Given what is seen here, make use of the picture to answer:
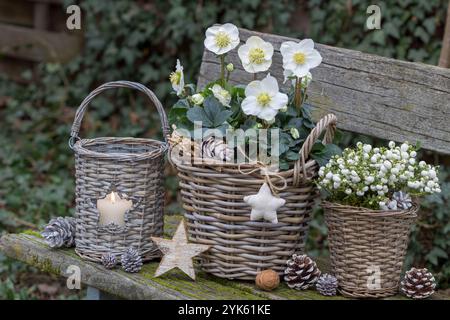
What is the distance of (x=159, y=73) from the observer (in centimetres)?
450

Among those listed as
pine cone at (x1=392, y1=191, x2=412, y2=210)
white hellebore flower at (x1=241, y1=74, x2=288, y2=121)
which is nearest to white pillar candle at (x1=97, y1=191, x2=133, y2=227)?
white hellebore flower at (x1=241, y1=74, x2=288, y2=121)

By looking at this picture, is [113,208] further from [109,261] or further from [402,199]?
[402,199]

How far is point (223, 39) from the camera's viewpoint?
1972mm

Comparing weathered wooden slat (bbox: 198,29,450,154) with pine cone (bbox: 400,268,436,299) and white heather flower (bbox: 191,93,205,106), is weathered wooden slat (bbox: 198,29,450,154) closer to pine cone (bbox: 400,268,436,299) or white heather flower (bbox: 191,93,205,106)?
pine cone (bbox: 400,268,436,299)

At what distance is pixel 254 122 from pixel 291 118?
0.34ft

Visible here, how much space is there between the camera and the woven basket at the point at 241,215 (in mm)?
1864

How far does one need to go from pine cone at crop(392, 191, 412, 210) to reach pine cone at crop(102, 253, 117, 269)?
741mm

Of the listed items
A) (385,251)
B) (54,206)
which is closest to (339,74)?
(385,251)

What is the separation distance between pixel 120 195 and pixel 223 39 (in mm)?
492

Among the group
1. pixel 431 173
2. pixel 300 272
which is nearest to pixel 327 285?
pixel 300 272

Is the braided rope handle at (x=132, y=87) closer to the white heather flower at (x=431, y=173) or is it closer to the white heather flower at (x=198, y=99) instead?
the white heather flower at (x=198, y=99)

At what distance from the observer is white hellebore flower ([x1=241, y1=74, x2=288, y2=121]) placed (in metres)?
1.85
